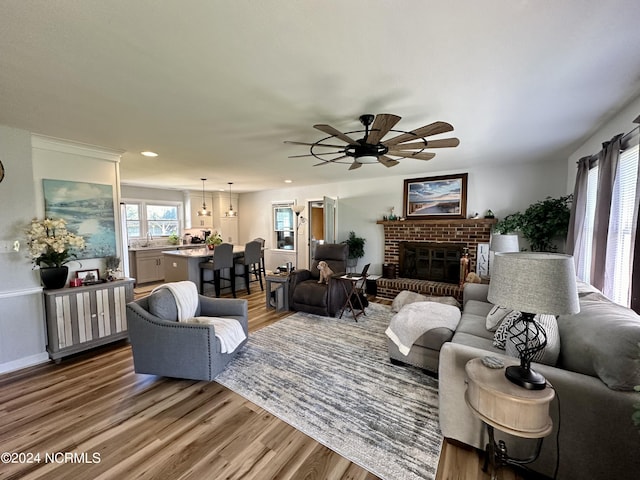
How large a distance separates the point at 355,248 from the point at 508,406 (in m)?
4.66

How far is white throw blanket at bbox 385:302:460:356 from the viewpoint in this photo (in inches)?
102

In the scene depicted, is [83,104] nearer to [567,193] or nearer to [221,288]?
[221,288]

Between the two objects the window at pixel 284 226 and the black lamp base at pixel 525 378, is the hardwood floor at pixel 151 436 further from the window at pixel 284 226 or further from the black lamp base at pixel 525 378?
the window at pixel 284 226

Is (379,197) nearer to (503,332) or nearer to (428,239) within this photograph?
(428,239)

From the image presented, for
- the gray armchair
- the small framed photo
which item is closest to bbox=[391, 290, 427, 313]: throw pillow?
the gray armchair

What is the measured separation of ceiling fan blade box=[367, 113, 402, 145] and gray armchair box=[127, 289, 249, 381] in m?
2.19

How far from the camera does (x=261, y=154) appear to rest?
12.2 feet

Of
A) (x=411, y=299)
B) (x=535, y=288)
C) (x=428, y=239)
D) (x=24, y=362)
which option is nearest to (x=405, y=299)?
(x=411, y=299)

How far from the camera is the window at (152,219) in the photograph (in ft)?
21.6

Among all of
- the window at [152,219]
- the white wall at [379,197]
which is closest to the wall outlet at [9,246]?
the window at [152,219]

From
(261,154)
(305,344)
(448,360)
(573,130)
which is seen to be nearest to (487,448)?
(448,360)

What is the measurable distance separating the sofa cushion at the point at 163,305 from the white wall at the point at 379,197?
4.22 meters

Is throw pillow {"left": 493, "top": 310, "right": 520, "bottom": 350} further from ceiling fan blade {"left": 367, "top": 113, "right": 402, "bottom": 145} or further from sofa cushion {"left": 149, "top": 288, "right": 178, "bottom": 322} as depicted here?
sofa cushion {"left": 149, "top": 288, "right": 178, "bottom": 322}

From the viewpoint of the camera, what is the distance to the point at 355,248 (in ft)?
19.4
